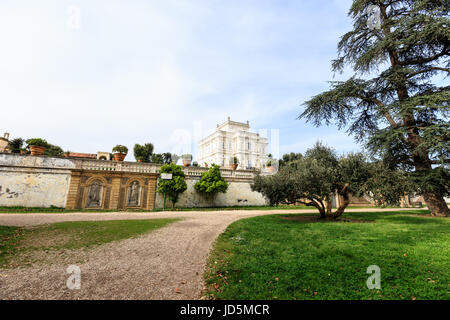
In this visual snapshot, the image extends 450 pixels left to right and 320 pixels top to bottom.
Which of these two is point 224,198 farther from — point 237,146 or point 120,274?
point 237,146

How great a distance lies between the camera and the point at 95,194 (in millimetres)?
16000

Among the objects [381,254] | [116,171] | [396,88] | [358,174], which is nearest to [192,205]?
[116,171]

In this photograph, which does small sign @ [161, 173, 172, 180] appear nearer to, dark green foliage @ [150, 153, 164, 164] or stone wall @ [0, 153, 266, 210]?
stone wall @ [0, 153, 266, 210]

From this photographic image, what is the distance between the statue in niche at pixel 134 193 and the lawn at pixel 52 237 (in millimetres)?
9621

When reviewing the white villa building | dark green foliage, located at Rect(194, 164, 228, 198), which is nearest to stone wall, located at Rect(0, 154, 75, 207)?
dark green foliage, located at Rect(194, 164, 228, 198)

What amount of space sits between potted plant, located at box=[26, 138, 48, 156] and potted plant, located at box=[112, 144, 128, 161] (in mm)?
5057

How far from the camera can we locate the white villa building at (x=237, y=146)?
63.5 metres

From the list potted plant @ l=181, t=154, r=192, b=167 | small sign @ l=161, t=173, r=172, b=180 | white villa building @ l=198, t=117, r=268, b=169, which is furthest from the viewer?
white villa building @ l=198, t=117, r=268, b=169

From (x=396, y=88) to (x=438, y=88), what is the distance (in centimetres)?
248

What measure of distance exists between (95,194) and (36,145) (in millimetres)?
5748

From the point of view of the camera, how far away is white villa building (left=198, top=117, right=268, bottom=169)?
63.5 metres

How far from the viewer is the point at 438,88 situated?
13.5 metres

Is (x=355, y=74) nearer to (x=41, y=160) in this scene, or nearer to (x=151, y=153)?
(x=41, y=160)
